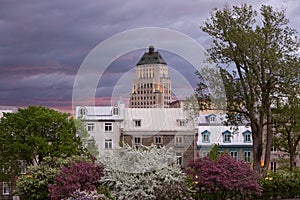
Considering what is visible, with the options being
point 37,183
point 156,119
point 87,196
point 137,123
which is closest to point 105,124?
point 137,123

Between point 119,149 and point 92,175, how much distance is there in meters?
1.40

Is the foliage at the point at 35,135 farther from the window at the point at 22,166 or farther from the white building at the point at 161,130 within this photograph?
the white building at the point at 161,130

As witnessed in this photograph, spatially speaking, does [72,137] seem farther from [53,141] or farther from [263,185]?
[263,185]

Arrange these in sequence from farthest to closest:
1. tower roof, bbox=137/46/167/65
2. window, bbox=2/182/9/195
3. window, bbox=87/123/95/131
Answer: window, bbox=2/182/9/195 → window, bbox=87/123/95/131 → tower roof, bbox=137/46/167/65

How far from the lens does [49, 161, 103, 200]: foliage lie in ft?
67.9

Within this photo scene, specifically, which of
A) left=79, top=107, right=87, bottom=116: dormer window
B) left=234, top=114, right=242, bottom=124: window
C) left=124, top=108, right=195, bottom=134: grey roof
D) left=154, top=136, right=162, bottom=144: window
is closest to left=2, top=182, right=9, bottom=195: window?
left=124, top=108, right=195, bottom=134: grey roof

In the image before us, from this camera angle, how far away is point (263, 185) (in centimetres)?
2541

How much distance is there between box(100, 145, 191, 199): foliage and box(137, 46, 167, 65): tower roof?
33.1 feet

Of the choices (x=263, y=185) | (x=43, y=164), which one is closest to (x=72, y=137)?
(x=43, y=164)

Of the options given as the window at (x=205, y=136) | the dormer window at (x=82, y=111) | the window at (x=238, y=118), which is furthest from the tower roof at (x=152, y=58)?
the window at (x=205, y=136)

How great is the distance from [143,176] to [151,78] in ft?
36.7

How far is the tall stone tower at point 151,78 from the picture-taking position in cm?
2997

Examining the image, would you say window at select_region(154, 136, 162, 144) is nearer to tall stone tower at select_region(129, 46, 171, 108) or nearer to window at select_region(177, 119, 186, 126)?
window at select_region(177, 119, 186, 126)

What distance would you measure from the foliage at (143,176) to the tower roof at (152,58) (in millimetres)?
10102
